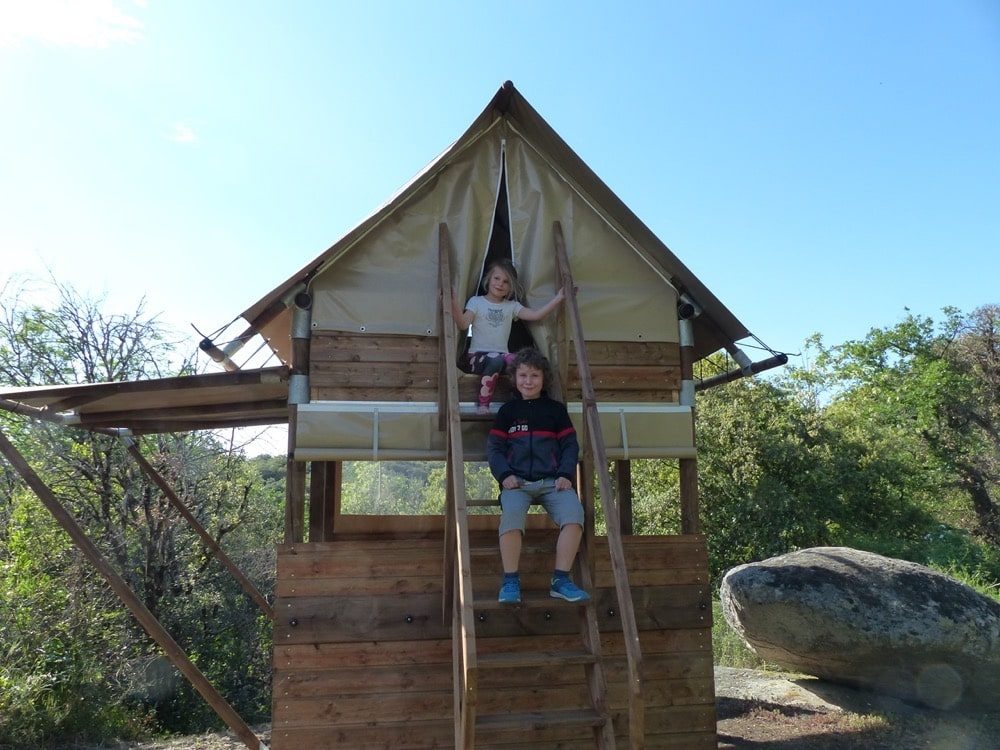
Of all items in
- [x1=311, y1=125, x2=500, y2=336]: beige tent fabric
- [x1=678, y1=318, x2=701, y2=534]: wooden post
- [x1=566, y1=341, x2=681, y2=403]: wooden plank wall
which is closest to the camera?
[x1=311, y1=125, x2=500, y2=336]: beige tent fabric

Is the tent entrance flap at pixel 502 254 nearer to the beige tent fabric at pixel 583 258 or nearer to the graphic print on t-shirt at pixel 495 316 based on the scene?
the beige tent fabric at pixel 583 258

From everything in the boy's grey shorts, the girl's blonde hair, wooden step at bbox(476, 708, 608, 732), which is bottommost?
wooden step at bbox(476, 708, 608, 732)

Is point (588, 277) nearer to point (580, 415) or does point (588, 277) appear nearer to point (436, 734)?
point (580, 415)

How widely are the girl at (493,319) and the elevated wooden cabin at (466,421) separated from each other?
0.53ft

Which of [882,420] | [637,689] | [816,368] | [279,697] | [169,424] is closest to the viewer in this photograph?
[637,689]

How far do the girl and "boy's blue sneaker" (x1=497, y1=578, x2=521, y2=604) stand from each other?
1.39m

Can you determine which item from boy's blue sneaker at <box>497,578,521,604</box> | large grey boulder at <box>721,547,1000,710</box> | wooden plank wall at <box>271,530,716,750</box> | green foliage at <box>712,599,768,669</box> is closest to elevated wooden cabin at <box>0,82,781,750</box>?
wooden plank wall at <box>271,530,716,750</box>

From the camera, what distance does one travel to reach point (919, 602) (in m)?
7.61

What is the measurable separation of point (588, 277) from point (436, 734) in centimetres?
351

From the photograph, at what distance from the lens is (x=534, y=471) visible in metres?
4.90

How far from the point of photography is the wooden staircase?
4020 mm

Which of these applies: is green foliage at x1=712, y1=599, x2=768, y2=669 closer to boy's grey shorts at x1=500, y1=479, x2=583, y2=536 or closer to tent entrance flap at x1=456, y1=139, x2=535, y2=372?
tent entrance flap at x1=456, y1=139, x2=535, y2=372

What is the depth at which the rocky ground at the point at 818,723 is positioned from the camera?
6.81m

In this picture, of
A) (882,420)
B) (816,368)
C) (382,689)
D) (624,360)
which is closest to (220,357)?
(382,689)
